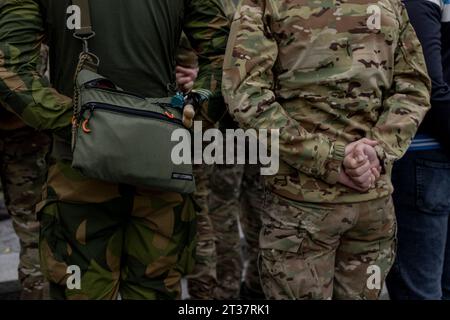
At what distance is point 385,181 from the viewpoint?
2.27 metres

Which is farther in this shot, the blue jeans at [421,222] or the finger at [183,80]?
the finger at [183,80]

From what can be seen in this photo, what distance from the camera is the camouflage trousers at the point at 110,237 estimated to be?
7.41ft

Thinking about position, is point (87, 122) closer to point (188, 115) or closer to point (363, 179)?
point (188, 115)

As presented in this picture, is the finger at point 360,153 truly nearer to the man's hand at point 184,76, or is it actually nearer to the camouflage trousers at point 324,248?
the camouflage trousers at point 324,248

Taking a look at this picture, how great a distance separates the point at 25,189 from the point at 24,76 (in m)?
0.94

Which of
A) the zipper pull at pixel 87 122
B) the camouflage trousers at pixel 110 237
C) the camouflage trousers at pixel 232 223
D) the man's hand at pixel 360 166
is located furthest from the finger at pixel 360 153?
the camouflage trousers at pixel 232 223

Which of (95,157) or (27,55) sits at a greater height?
(27,55)

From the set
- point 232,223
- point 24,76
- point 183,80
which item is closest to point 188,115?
point 24,76

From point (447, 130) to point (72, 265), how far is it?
164 cm

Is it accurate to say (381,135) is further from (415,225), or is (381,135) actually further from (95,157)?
(95,157)

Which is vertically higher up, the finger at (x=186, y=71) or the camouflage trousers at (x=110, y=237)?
the finger at (x=186, y=71)

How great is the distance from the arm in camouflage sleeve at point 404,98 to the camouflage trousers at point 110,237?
0.84 m

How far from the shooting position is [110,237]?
2318mm
